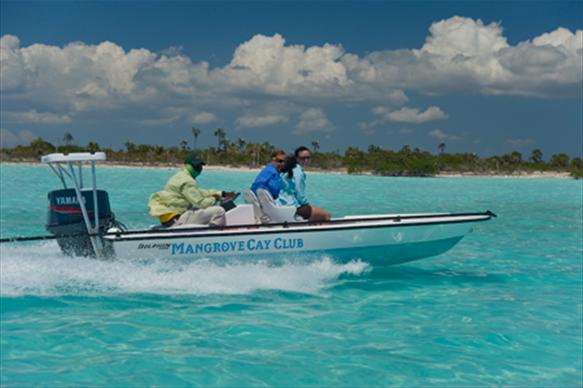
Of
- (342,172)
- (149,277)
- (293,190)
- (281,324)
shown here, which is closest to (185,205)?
(149,277)

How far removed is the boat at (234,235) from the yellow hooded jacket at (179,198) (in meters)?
0.33

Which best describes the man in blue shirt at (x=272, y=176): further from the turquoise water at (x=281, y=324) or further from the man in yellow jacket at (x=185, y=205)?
the turquoise water at (x=281, y=324)

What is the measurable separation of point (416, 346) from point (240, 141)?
152361 mm

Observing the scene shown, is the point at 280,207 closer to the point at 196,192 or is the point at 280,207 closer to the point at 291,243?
the point at 291,243

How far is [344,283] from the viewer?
1066cm

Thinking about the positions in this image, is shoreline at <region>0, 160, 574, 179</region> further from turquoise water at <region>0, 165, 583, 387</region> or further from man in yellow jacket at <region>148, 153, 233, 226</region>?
man in yellow jacket at <region>148, 153, 233, 226</region>

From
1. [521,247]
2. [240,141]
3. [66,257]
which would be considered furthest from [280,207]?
[240,141]

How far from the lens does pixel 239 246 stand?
10.0 meters

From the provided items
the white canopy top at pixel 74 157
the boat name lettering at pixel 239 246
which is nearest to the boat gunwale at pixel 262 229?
the boat name lettering at pixel 239 246

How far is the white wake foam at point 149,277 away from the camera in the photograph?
9.56m

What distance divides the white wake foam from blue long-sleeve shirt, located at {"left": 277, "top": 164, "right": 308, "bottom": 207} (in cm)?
102

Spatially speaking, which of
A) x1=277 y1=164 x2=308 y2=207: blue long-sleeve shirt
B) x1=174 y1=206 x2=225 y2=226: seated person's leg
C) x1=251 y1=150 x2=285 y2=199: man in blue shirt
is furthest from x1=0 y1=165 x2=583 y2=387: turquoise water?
x1=251 y1=150 x2=285 y2=199: man in blue shirt

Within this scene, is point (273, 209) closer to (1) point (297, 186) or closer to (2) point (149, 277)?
(1) point (297, 186)

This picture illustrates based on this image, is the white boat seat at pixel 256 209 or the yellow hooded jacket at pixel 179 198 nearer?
the yellow hooded jacket at pixel 179 198
